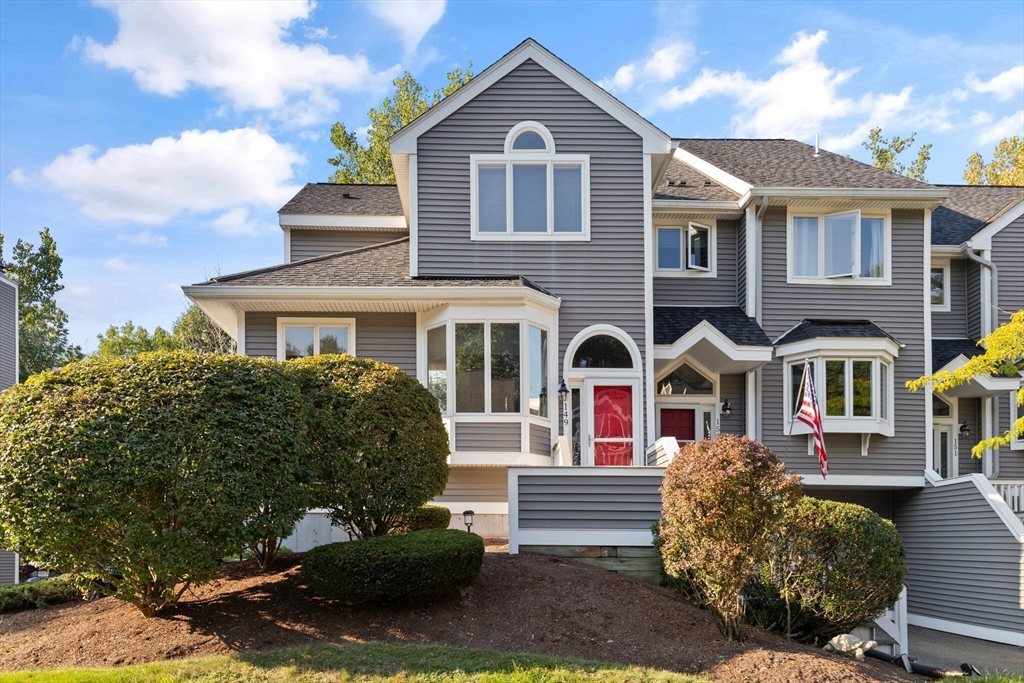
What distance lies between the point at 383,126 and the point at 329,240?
13833 mm

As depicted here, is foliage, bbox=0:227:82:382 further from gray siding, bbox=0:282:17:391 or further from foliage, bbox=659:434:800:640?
foliage, bbox=659:434:800:640

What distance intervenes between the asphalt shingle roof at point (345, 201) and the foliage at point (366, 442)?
9.34 meters

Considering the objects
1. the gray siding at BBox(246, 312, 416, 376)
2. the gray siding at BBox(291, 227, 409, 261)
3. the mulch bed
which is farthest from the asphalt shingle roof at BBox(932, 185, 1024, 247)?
the mulch bed

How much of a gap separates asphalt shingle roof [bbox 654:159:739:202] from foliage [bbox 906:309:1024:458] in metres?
5.14

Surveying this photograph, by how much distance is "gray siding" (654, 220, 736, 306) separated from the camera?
1788 centimetres

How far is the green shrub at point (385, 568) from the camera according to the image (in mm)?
8484

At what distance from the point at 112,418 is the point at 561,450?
722cm

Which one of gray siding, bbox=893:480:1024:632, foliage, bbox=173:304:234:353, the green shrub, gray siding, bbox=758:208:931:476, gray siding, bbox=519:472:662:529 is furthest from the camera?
foliage, bbox=173:304:234:353

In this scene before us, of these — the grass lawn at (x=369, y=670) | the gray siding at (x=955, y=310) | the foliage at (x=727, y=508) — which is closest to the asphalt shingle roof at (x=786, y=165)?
the gray siding at (x=955, y=310)

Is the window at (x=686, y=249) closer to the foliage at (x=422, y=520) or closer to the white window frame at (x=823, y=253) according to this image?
the white window frame at (x=823, y=253)

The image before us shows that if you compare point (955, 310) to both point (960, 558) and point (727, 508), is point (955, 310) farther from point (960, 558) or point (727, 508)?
point (727, 508)

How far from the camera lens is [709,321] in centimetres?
1669

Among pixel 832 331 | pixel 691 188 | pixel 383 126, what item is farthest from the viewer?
pixel 383 126

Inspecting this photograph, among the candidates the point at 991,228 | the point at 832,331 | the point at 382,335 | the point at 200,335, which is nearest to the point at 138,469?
the point at 382,335
